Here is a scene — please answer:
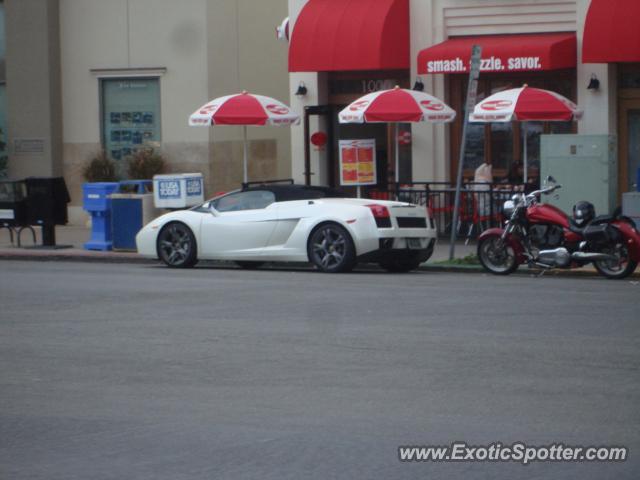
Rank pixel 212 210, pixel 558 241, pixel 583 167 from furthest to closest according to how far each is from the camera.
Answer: pixel 583 167
pixel 212 210
pixel 558 241

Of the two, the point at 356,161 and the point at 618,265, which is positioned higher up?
the point at 356,161

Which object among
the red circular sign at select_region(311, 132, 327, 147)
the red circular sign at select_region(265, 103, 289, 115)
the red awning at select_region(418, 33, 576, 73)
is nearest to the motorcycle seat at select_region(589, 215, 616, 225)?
the red awning at select_region(418, 33, 576, 73)

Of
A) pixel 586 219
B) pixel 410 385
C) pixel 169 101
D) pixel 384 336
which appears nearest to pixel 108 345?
pixel 384 336

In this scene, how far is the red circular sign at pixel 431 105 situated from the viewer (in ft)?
73.8

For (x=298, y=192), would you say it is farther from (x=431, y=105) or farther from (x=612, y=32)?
(x=612, y=32)

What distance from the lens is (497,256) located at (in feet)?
60.2

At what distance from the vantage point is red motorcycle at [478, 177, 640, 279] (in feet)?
56.6

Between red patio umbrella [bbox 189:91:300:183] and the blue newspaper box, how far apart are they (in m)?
1.96

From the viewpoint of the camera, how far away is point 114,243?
22.8m

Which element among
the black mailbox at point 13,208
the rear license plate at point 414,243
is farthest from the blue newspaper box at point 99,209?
the rear license plate at point 414,243

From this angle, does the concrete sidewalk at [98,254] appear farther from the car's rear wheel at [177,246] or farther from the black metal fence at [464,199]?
the car's rear wheel at [177,246]

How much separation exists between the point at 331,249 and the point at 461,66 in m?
6.57

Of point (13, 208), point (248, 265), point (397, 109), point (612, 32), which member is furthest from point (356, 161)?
point (13, 208)

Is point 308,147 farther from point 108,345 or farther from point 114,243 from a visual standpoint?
point 108,345
